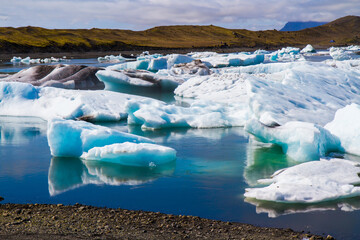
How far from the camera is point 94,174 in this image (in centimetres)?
562

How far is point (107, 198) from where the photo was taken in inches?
183

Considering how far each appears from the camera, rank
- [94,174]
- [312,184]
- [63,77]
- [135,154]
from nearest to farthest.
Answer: [312,184], [94,174], [135,154], [63,77]

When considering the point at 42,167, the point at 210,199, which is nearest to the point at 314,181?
the point at 210,199

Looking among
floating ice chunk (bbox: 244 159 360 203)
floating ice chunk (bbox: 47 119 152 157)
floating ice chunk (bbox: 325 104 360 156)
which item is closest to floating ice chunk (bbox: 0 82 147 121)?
floating ice chunk (bbox: 47 119 152 157)

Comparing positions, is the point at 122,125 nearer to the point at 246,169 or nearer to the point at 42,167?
the point at 42,167

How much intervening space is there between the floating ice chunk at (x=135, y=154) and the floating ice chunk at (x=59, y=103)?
3.73 meters

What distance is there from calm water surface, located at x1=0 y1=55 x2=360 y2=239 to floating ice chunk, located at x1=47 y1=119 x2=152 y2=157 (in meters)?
0.22

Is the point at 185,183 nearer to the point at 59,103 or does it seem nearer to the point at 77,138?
the point at 77,138

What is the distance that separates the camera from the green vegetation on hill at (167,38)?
50281 mm

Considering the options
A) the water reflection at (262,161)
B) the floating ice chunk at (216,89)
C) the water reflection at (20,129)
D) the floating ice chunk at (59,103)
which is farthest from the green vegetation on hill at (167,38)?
the water reflection at (262,161)

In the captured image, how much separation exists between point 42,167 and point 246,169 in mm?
2847

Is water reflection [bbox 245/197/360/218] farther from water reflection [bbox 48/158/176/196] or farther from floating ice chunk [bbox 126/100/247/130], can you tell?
floating ice chunk [bbox 126/100/247/130]

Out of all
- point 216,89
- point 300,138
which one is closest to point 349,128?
point 300,138

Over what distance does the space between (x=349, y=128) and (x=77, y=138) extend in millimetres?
4124
